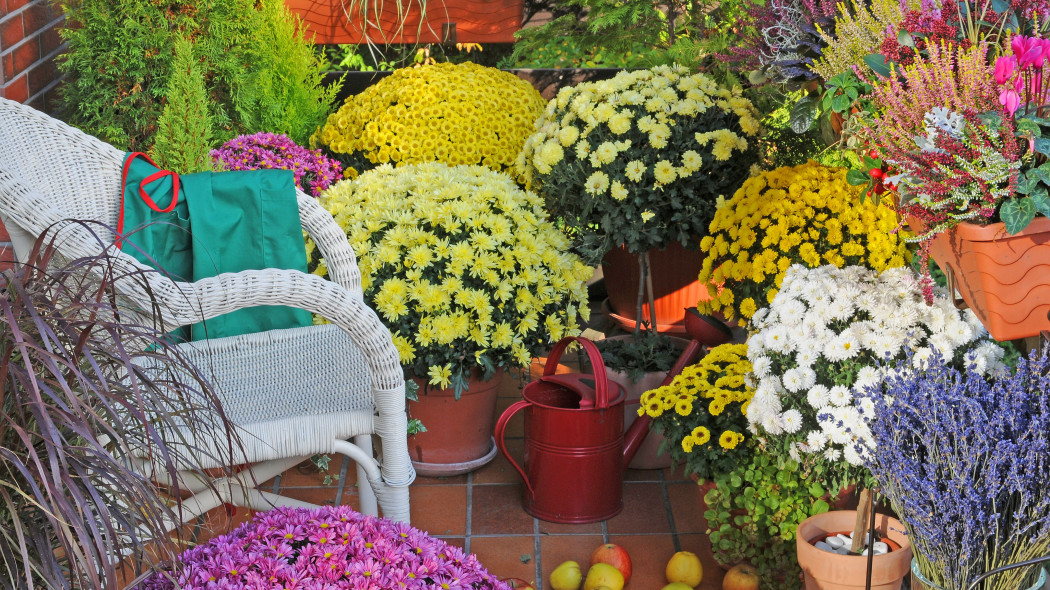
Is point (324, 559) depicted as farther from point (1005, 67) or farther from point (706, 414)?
point (1005, 67)

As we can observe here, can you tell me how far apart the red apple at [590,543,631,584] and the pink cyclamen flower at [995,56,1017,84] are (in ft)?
4.66

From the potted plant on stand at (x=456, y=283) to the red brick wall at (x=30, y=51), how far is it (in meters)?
1.28

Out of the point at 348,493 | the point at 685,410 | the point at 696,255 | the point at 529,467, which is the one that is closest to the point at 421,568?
the point at 685,410

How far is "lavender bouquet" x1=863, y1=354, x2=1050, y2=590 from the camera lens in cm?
132

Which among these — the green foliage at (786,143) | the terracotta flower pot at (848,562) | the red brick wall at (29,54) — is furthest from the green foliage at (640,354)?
the red brick wall at (29,54)

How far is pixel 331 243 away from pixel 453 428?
870mm

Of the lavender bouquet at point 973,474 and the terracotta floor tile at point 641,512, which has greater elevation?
the lavender bouquet at point 973,474

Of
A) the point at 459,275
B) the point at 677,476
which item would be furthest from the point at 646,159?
the point at 677,476

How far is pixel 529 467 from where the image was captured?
271 cm

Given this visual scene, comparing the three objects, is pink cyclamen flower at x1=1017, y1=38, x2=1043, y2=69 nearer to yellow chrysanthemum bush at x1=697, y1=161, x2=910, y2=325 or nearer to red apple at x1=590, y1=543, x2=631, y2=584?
yellow chrysanthemum bush at x1=697, y1=161, x2=910, y2=325

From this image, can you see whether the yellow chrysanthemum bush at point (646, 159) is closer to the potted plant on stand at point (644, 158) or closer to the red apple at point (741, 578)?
the potted plant on stand at point (644, 158)

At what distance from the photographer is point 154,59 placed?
339 centimetres

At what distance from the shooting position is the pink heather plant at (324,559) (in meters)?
1.47

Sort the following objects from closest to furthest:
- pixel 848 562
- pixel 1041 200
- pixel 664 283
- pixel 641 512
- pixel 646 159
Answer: pixel 1041 200, pixel 848 562, pixel 641 512, pixel 646 159, pixel 664 283
